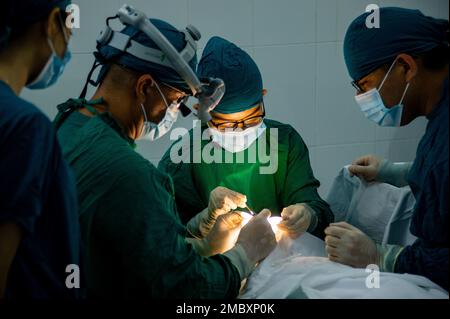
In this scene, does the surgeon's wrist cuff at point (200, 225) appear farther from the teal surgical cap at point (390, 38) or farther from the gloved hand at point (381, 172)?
the teal surgical cap at point (390, 38)

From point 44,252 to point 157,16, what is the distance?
5.91 ft

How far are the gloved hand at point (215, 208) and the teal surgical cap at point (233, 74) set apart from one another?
1.22 ft

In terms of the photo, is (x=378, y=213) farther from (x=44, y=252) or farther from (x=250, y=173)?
(x=44, y=252)

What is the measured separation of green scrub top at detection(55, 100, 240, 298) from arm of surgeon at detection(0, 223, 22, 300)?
33 centimetres

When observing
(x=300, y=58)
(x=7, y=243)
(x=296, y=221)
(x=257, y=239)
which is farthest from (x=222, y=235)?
(x=300, y=58)

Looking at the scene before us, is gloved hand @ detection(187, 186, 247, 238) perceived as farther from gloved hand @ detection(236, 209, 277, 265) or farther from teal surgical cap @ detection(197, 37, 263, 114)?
teal surgical cap @ detection(197, 37, 263, 114)

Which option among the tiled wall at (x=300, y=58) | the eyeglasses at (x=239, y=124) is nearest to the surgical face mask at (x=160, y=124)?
the eyeglasses at (x=239, y=124)

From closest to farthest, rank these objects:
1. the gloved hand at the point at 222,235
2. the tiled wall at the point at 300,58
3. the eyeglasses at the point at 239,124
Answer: the gloved hand at the point at 222,235 < the eyeglasses at the point at 239,124 < the tiled wall at the point at 300,58

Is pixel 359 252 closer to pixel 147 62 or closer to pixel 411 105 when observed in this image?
pixel 411 105

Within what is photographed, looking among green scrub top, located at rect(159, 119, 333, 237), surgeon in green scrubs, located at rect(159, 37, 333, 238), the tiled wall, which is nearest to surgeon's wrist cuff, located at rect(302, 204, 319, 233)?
surgeon in green scrubs, located at rect(159, 37, 333, 238)

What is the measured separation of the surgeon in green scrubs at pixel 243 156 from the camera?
230 cm

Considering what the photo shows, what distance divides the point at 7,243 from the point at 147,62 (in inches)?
28.9

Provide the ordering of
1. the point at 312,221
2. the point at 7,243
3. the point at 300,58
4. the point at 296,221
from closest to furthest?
the point at 7,243 → the point at 296,221 → the point at 312,221 → the point at 300,58

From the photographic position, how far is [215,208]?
7.07ft
